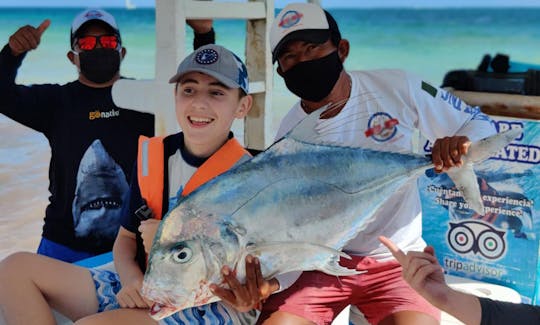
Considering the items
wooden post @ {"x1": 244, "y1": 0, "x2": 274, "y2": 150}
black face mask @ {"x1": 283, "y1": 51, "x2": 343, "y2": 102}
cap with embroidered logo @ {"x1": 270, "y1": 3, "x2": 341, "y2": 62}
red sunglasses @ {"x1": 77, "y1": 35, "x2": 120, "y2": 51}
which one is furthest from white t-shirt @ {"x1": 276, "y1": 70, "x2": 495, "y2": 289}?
wooden post @ {"x1": 244, "y1": 0, "x2": 274, "y2": 150}

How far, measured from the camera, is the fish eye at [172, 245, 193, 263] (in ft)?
4.09

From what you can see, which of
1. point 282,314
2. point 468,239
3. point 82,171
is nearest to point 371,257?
point 282,314

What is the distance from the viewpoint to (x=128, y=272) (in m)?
1.71

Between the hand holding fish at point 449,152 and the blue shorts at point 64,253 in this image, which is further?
the blue shorts at point 64,253

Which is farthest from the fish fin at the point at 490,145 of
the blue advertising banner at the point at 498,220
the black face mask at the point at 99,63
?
the black face mask at the point at 99,63

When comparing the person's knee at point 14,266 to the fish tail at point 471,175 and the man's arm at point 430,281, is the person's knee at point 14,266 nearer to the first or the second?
the man's arm at point 430,281

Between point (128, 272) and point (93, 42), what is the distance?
114 cm

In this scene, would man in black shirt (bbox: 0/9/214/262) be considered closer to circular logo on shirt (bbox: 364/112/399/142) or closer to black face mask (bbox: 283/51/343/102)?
black face mask (bbox: 283/51/343/102)

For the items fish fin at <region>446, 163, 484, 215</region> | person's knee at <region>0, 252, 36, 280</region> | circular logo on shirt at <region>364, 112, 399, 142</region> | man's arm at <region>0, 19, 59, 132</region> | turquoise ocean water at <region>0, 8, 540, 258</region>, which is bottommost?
person's knee at <region>0, 252, 36, 280</region>

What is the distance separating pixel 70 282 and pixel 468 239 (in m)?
1.72

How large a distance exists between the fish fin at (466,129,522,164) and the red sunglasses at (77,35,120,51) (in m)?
1.59

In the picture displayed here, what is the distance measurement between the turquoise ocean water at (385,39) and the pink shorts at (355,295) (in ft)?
32.5

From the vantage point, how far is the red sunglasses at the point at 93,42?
2.45 m

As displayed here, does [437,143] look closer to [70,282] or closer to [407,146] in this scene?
[407,146]
